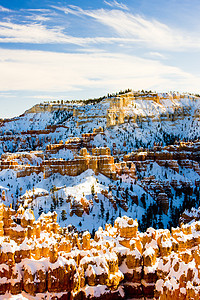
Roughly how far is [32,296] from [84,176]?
6822 centimetres

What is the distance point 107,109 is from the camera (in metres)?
159

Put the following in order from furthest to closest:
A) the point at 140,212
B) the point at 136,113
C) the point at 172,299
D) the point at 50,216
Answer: the point at 136,113
the point at 140,212
the point at 50,216
the point at 172,299

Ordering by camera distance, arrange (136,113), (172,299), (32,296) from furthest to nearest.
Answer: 1. (136,113)
2. (32,296)
3. (172,299)

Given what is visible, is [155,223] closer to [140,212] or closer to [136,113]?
[140,212]

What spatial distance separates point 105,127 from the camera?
155 metres

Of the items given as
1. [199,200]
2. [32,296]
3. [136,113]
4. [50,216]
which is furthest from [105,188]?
[136,113]

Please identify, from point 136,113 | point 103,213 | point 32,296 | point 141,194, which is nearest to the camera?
point 32,296

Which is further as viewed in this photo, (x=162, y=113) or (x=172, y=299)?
(x=162, y=113)

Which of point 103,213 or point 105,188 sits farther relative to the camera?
point 105,188

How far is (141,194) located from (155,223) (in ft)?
51.7

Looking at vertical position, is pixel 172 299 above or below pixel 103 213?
above

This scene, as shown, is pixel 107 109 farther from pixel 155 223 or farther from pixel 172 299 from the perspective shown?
pixel 172 299

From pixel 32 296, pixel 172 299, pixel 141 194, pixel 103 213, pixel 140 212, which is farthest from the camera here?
pixel 141 194

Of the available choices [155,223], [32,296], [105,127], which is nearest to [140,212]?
[155,223]
